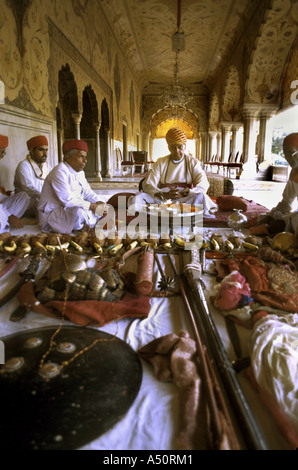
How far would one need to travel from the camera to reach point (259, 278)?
223 centimetres

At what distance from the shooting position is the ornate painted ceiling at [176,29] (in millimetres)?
→ 9602

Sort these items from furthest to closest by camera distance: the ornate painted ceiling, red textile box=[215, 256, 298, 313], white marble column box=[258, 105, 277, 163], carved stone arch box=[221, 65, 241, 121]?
carved stone arch box=[221, 65, 241, 121], white marble column box=[258, 105, 277, 163], the ornate painted ceiling, red textile box=[215, 256, 298, 313]

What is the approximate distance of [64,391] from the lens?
1247 mm

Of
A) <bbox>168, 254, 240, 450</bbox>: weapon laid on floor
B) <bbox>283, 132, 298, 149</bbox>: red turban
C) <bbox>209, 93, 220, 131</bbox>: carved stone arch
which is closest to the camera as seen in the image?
<bbox>168, 254, 240, 450</bbox>: weapon laid on floor

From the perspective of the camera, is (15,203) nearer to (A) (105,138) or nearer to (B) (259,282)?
(B) (259,282)

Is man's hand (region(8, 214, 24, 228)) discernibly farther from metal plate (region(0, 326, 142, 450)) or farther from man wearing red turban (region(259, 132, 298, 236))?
man wearing red turban (region(259, 132, 298, 236))

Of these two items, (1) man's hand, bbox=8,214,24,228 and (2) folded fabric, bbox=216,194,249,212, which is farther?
(2) folded fabric, bbox=216,194,249,212

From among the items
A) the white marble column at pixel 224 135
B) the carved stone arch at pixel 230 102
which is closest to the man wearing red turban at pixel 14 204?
the white marble column at pixel 224 135

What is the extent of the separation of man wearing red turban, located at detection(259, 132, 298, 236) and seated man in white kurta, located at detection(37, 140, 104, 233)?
7.31 ft

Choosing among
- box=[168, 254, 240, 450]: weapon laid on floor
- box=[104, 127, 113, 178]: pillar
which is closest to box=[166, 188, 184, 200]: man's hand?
box=[168, 254, 240, 450]: weapon laid on floor

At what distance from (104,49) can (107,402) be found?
1092 centimetres

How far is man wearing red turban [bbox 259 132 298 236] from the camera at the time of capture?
328 cm
